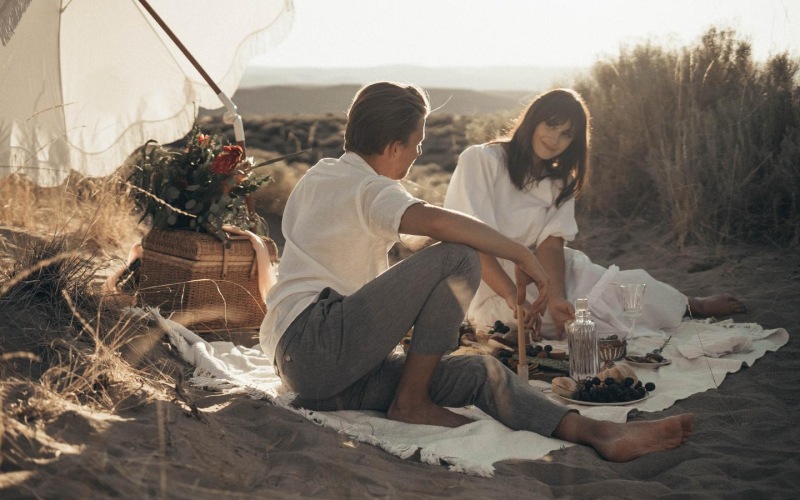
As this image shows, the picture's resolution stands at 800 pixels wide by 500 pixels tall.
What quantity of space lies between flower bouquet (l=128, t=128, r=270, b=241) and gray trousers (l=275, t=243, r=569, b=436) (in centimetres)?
171

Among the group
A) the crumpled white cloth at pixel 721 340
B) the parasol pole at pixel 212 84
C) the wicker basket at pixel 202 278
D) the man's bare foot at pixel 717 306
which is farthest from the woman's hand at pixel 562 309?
the parasol pole at pixel 212 84

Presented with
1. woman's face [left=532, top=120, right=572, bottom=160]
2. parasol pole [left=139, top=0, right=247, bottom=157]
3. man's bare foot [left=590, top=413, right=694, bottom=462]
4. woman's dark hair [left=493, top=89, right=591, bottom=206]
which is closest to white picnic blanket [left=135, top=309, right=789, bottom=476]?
man's bare foot [left=590, top=413, right=694, bottom=462]

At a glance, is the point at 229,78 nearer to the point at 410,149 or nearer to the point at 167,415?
the point at 410,149

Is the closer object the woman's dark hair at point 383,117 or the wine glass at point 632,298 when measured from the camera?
the woman's dark hair at point 383,117

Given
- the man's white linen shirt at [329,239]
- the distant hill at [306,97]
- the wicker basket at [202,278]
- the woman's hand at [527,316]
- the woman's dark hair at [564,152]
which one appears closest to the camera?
the man's white linen shirt at [329,239]

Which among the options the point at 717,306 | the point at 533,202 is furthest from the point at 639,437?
the point at 717,306

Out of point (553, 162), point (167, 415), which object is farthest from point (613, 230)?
point (167, 415)

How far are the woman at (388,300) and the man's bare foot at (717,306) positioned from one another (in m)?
2.19

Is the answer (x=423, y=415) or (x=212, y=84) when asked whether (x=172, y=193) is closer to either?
(x=212, y=84)

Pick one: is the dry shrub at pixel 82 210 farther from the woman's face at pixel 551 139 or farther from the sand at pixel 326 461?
the sand at pixel 326 461

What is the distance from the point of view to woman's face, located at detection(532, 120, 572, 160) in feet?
14.8

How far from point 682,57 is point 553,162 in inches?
152

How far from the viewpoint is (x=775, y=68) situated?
24.5 feet

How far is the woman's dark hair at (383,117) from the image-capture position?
3154mm
